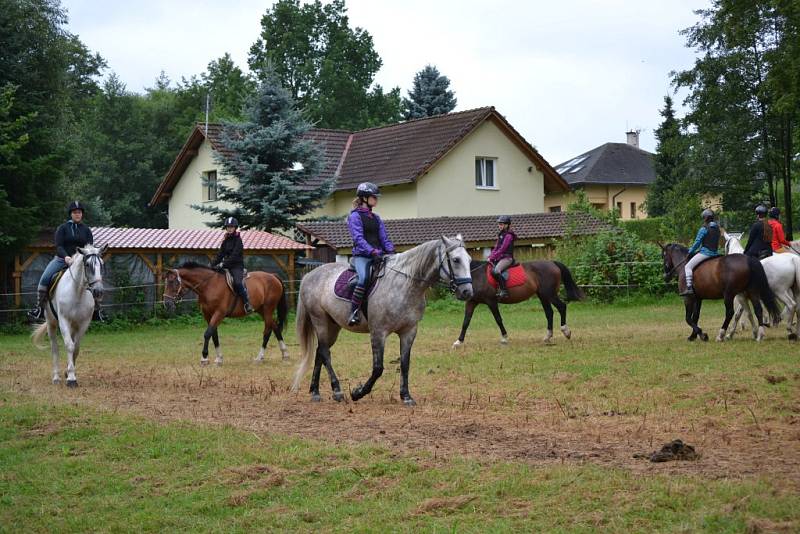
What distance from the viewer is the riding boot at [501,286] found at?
19020mm

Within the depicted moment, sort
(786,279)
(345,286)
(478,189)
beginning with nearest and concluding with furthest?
(345,286), (786,279), (478,189)

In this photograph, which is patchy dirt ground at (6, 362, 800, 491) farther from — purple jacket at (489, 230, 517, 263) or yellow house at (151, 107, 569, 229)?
yellow house at (151, 107, 569, 229)

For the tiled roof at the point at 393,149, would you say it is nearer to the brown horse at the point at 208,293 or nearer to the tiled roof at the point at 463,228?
the tiled roof at the point at 463,228

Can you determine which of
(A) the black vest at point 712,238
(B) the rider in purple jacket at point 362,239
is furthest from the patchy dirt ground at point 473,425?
(A) the black vest at point 712,238

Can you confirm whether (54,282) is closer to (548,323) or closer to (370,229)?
(370,229)

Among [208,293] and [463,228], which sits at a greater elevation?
[463,228]

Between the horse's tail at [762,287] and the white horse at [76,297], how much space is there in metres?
11.0

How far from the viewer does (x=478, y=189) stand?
134 ft

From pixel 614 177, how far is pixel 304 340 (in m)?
53.9

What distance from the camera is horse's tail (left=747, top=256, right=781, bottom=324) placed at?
54.1 ft

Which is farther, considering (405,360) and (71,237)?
(71,237)

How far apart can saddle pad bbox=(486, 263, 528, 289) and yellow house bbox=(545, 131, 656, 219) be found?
41930 mm

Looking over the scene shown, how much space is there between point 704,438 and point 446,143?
1240 inches

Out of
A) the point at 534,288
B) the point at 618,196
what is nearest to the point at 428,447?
the point at 534,288
